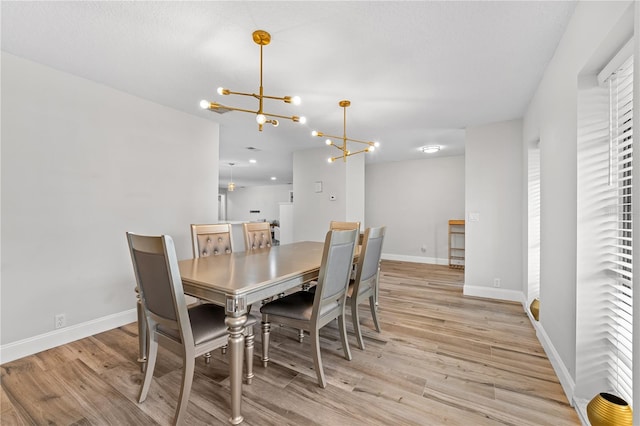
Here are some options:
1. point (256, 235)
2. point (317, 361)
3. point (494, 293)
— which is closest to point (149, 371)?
point (317, 361)

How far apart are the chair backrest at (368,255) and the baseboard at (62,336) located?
2488 mm

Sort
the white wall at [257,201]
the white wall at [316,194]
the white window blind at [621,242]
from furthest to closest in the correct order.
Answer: the white wall at [257,201]
the white wall at [316,194]
the white window blind at [621,242]

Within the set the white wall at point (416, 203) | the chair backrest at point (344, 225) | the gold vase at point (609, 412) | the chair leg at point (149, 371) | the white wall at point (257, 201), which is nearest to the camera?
the gold vase at point (609, 412)

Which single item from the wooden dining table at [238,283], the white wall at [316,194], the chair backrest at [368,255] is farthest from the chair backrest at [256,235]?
the white wall at [316,194]

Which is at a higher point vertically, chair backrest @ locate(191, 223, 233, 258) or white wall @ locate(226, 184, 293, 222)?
white wall @ locate(226, 184, 293, 222)

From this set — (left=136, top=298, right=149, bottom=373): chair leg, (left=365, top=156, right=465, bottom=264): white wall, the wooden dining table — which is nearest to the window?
the wooden dining table

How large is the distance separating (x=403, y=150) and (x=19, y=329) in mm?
5724

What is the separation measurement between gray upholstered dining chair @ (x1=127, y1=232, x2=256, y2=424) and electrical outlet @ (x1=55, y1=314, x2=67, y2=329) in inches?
57.1

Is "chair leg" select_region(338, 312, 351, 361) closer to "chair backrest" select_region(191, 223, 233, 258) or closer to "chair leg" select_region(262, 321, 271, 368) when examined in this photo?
"chair leg" select_region(262, 321, 271, 368)

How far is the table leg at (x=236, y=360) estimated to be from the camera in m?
→ 1.46

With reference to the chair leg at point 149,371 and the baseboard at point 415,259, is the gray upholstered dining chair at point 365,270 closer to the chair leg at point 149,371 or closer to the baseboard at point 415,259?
the chair leg at point 149,371

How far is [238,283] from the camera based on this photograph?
5.17 feet

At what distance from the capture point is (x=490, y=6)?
1.64 meters

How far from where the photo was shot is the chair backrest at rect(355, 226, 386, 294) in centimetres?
230
